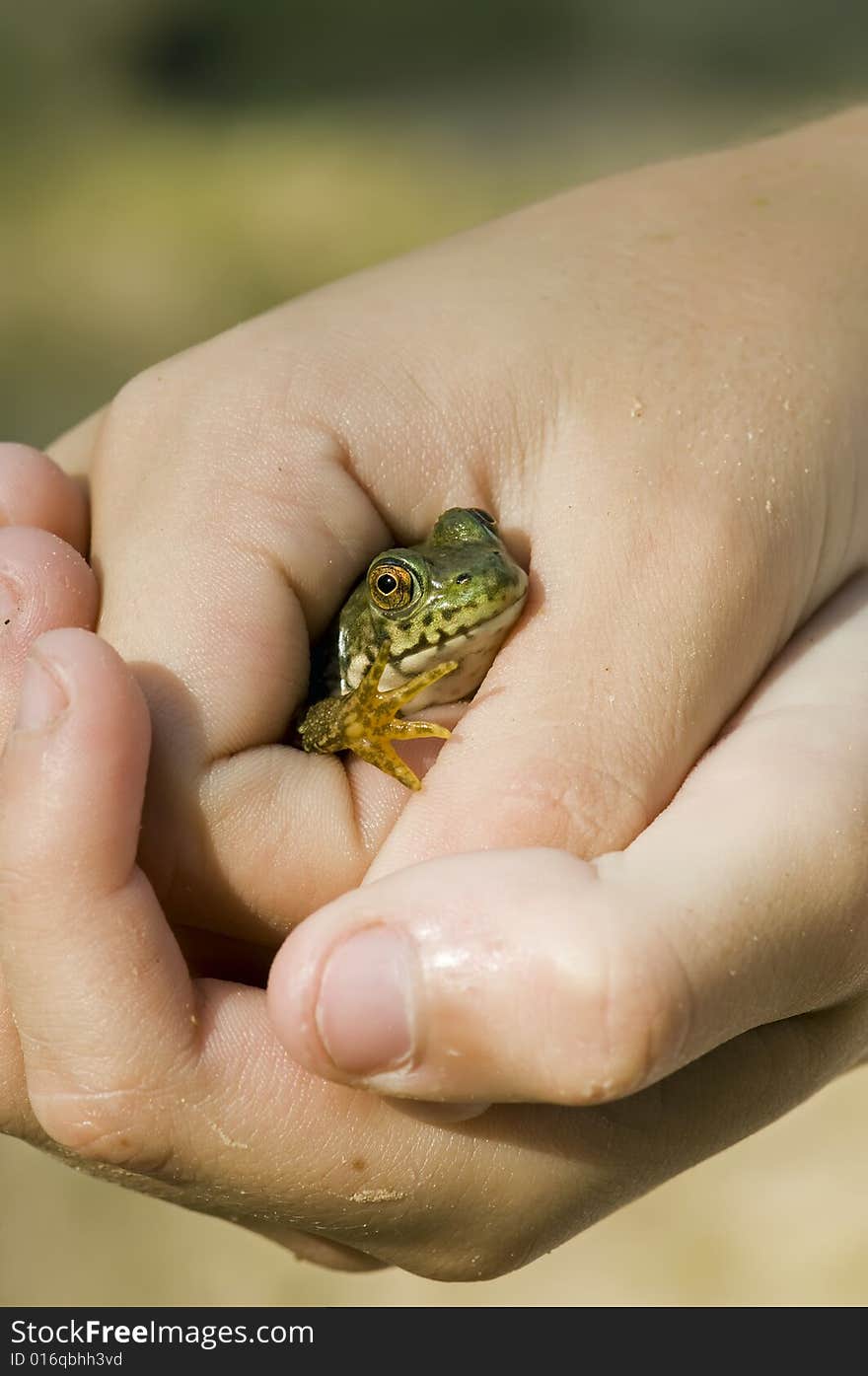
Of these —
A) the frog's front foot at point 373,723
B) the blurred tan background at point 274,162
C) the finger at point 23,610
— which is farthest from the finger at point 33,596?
the blurred tan background at point 274,162

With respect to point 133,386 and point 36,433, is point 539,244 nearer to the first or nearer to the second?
point 133,386

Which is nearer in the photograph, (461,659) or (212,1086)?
(212,1086)

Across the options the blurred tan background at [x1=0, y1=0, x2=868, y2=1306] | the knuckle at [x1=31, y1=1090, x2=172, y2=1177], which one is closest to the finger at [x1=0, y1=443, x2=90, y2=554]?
the knuckle at [x1=31, y1=1090, x2=172, y2=1177]

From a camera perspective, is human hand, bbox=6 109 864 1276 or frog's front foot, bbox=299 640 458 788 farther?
frog's front foot, bbox=299 640 458 788

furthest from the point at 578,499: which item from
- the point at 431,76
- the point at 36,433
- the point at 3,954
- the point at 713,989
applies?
the point at 431,76

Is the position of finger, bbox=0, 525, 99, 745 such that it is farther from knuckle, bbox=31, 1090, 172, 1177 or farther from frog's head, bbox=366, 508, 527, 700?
knuckle, bbox=31, 1090, 172, 1177

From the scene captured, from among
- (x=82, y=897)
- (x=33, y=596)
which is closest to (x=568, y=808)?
(x=82, y=897)

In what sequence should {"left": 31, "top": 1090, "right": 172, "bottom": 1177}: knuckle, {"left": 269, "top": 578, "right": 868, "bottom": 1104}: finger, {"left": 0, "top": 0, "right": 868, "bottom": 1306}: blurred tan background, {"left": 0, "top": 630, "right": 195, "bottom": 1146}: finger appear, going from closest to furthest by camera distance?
1. {"left": 269, "top": 578, "right": 868, "bottom": 1104}: finger
2. {"left": 0, "top": 630, "right": 195, "bottom": 1146}: finger
3. {"left": 31, "top": 1090, "right": 172, "bottom": 1177}: knuckle
4. {"left": 0, "top": 0, "right": 868, "bottom": 1306}: blurred tan background

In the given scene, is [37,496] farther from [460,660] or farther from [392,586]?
[460,660]
